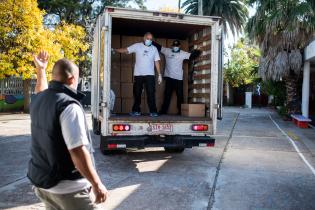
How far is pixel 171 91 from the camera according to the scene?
31.5 ft

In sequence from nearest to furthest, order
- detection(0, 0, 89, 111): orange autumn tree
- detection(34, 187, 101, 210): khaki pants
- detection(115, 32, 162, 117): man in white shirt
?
detection(34, 187, 101, 210): khaki pants → detection(115, 32, 162, 117): man in white shirt → detection(0, 0, 89, 111): orange autumn tree

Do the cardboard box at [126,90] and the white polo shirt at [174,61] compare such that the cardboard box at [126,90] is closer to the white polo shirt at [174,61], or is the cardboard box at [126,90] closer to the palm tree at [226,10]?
the white polo shirt at [174,61]

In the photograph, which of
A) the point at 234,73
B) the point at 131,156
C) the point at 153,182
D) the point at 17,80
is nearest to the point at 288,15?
the point at 131,156

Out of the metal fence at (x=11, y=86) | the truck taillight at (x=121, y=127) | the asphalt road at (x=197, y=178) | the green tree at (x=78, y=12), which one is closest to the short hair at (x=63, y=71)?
the asphalt road at (x=197, y=178)

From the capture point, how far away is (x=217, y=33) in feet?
26.3

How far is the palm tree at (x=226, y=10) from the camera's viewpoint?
35.4m

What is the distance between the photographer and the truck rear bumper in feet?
24.1

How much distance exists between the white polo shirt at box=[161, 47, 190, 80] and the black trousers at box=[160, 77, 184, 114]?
13 centimetres

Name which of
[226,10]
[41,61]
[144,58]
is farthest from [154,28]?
[226,10]

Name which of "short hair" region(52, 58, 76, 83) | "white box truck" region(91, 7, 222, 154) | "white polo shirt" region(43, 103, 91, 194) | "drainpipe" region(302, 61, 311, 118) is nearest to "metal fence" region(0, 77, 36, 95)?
"drainpipe" region(302, 61, 311, 118)

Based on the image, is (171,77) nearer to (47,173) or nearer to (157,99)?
(157,99)

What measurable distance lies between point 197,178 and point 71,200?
166 inches

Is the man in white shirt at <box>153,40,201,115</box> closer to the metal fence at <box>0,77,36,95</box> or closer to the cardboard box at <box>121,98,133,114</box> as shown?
the cardboard box at <box>121,98,133,114</box>

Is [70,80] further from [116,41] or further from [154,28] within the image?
[116,41]
